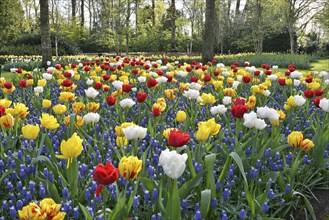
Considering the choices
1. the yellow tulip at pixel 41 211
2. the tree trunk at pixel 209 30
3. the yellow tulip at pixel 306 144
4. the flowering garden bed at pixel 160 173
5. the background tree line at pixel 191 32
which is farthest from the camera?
the background tree line at pixel 191 32

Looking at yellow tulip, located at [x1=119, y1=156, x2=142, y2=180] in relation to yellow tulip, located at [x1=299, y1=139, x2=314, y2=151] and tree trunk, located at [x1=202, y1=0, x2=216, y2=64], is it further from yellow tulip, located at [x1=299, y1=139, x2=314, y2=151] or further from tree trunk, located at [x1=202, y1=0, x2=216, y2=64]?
tree trunk, located at [x1=202, y1=0, x2=216, y2=64]

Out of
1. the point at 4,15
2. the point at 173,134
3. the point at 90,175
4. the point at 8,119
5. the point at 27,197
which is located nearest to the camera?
the point at 173,134

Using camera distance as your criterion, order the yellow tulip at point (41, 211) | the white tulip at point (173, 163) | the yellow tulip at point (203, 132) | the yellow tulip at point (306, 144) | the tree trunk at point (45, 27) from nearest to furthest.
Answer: the yellow tulip at point (41, 211) → the white tulip at point (173, 163) → the yellow tulip at point (203, 132) → the yellow tulip at point (306, 144) → the tree trunk at point (45, 27)

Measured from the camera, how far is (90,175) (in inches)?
100.0

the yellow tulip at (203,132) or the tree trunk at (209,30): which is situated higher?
the tree trunk at (209,30)

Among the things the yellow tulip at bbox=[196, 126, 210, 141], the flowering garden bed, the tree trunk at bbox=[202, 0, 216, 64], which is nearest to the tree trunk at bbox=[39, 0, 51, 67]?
the tree trunk at bbox=[202, 0, 216, 64]

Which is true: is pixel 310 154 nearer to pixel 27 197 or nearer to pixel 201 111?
pixel 201 111

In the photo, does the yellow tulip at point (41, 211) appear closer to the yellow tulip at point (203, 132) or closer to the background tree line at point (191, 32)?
the yellow tulip at point (203, 132)

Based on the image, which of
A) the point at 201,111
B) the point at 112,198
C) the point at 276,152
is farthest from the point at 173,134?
the point at 201,111

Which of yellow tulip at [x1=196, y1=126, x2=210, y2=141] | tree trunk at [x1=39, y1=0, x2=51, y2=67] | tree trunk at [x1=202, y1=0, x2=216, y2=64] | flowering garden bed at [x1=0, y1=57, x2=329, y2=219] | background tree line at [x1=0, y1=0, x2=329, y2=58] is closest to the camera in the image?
flowering garden bed at [x1=0, y1=57, x2=329, y2=219]

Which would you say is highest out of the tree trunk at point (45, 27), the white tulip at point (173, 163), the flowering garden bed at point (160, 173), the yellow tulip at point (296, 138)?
the tree trunk at point (45, 27)

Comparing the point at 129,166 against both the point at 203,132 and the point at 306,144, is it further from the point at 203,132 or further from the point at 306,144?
the point at 306,144

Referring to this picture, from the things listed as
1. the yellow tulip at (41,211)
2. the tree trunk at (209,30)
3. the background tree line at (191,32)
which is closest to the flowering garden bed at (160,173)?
the yellow tulip at (41,211)

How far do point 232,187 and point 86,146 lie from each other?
123cm
